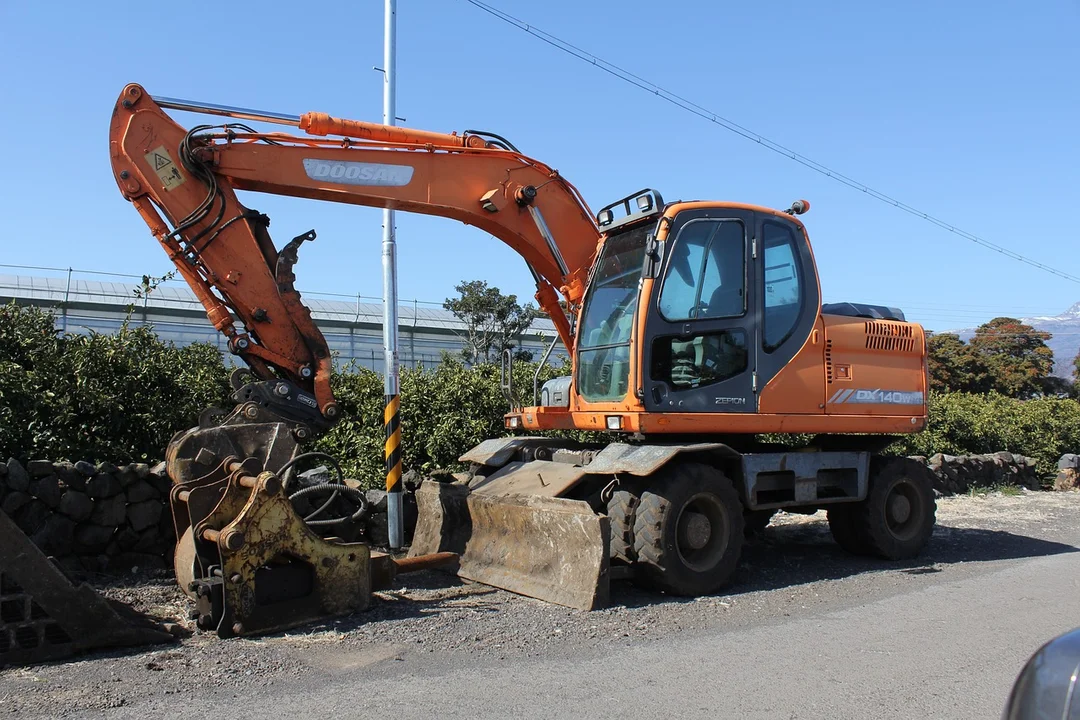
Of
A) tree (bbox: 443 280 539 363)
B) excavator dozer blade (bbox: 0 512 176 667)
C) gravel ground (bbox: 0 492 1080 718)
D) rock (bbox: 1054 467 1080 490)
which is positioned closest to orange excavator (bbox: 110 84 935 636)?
gravel ground (bbox: 0 492 1080 718)

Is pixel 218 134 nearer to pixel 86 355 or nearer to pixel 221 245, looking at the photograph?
pixel 221 245

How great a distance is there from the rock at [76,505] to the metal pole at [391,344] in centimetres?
242

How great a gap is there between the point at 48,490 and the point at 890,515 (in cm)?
735

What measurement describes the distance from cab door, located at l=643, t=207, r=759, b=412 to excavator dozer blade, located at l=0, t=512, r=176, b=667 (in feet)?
13.1

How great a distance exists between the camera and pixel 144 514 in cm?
707

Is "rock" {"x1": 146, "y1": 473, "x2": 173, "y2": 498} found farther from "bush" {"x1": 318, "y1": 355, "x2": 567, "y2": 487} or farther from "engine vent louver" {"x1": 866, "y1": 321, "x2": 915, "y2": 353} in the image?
"engine vent louver" {"x1": 866, "y1": 321, "x2": 915, "y2": 353}

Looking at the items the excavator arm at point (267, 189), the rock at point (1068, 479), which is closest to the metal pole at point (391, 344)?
the excavator arm at point (267, 189)

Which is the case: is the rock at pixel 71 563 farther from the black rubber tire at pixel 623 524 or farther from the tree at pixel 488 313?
the tree at pixel 488 313

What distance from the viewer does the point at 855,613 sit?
20.2 ft

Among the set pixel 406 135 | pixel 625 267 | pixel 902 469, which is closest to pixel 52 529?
pixel 406 135

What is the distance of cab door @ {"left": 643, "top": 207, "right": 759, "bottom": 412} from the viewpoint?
698 centimetres

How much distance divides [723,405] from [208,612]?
4134 millimetres

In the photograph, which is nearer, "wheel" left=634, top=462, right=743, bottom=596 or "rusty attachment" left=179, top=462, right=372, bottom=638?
"rusty attachment" left=179, top=462, right=372, bottom=638

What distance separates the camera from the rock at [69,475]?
6.72 metres
